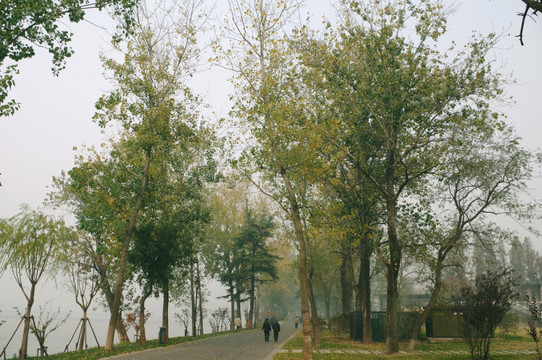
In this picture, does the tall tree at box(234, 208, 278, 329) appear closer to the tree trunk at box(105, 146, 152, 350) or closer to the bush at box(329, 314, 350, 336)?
the bush at box(329, 314, 350, 336)

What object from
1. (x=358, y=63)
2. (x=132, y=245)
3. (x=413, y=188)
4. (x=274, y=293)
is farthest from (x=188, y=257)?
(x=274, y=293)

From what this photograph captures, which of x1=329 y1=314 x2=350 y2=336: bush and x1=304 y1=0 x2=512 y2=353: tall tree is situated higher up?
x1=304 y1=0 x2=512 y2=353: tall tree

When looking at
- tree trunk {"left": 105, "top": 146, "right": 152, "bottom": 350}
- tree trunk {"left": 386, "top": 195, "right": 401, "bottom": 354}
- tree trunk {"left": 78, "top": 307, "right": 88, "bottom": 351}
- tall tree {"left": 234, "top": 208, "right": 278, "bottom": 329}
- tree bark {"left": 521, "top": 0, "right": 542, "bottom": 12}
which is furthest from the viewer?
tall tree {"left": 234, "top": 208, "right": 278, "bottom": 329}

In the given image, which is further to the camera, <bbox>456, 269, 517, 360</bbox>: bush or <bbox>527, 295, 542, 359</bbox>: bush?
<bbox>456, 269, 517, 360</bbox>: bush

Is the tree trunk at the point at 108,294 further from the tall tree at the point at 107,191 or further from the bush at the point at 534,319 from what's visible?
the bush at the point at 534,319

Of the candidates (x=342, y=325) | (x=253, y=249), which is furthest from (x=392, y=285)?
(x=253, y=249)

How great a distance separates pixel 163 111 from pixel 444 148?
1345 cm

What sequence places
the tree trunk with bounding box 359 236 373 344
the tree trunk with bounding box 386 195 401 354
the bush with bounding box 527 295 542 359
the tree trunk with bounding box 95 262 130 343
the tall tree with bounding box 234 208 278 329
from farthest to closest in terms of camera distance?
the tall tree with bounding box 234 208 278 329 < the tree trunk with bounding box 95 262 130 343 < the tree trunk with bounding box 359 236 373 344 < the tree trunk with bounding box 386 195 401 354 < the bush with bounding box 527 295 542 359

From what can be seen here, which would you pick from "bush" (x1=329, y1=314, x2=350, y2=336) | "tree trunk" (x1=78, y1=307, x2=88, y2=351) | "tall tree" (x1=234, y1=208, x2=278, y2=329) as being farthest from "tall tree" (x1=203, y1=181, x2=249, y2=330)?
"tree trunk" (x1=78, y1=307, x2=88, y2=351)

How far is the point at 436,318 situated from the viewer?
27.3 metres

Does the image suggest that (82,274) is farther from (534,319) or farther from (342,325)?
(534,319)

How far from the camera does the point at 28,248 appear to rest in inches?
719

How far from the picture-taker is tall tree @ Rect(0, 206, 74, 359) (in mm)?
18125

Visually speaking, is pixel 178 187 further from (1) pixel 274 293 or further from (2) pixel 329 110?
(1) pixel 274 293
